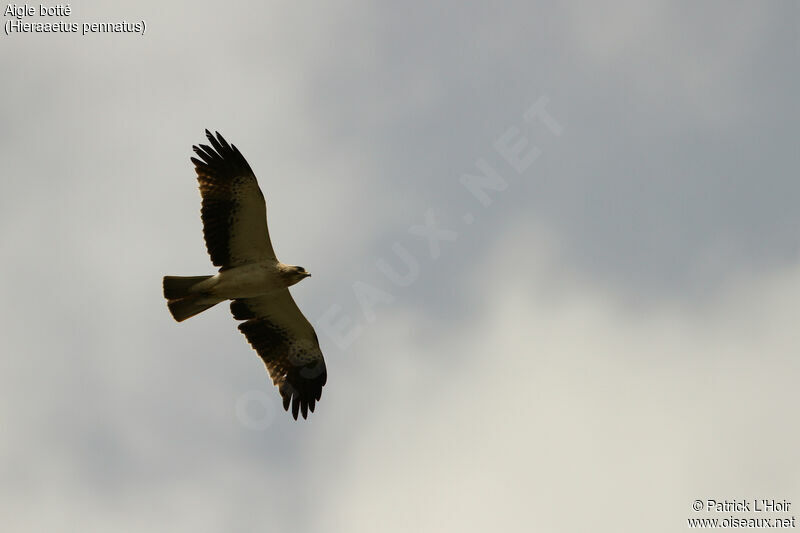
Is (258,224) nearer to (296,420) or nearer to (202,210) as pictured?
(202,210)

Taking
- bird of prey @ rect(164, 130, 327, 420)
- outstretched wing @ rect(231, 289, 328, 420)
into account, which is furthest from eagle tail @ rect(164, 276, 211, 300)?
outstretched wing @ rect(231, 289, 328, 420)

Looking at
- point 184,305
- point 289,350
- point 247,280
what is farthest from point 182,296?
point 289,350

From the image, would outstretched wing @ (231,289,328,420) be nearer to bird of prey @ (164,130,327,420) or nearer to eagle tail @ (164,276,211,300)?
bird of prey @ (164,130,327,420)

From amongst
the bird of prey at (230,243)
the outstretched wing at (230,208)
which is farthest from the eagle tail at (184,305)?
the outstretched wing at (230,208)

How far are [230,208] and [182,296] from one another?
205 centimetres

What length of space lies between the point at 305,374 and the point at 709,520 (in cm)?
1005

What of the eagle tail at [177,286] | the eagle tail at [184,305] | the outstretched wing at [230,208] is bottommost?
the eagle tail at [184,305]

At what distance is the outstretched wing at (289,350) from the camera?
20219 millimetres

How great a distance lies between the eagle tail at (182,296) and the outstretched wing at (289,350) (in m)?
1.48

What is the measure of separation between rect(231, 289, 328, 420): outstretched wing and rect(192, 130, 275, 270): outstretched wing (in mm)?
1671

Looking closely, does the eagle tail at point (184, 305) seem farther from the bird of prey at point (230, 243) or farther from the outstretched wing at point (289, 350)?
the outstretched wing at point (289, 350)

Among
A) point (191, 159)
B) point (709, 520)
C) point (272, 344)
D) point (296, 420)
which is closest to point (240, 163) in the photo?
point (191, 159)

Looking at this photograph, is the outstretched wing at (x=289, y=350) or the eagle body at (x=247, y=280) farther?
the outstretched wing at (x=289, y=350)

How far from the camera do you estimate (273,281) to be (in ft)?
61.4
